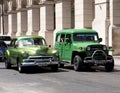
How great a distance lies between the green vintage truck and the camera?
19.7m

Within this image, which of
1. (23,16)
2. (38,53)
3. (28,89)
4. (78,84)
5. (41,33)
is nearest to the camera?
(28,89)

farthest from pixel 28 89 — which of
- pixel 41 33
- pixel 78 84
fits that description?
pixel 41 33

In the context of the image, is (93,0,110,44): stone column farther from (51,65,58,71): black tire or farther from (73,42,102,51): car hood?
(51,65,58,71): black tire

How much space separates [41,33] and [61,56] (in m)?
21.5

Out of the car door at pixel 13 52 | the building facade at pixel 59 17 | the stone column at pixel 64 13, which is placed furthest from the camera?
the stone column at pixel 64 13

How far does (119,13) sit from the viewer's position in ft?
94.6

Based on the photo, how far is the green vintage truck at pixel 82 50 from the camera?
19.7 m

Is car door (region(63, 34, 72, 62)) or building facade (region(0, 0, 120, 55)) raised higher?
building facade (region(0, 0, 120, 55))

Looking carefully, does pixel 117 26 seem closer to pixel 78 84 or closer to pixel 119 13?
pixel 119 13

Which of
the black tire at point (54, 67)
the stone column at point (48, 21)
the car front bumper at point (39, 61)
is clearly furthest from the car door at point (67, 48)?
the stone column at point (48, 21)

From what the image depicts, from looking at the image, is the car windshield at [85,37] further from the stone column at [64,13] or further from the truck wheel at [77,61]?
the stone column at [64,13]

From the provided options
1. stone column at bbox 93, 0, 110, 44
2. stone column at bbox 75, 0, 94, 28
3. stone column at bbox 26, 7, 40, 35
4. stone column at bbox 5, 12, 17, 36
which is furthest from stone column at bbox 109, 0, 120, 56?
stone column at bbox 5, 12, 17, 36

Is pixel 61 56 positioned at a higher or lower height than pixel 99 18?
lower

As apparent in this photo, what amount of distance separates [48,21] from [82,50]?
23.1 m
